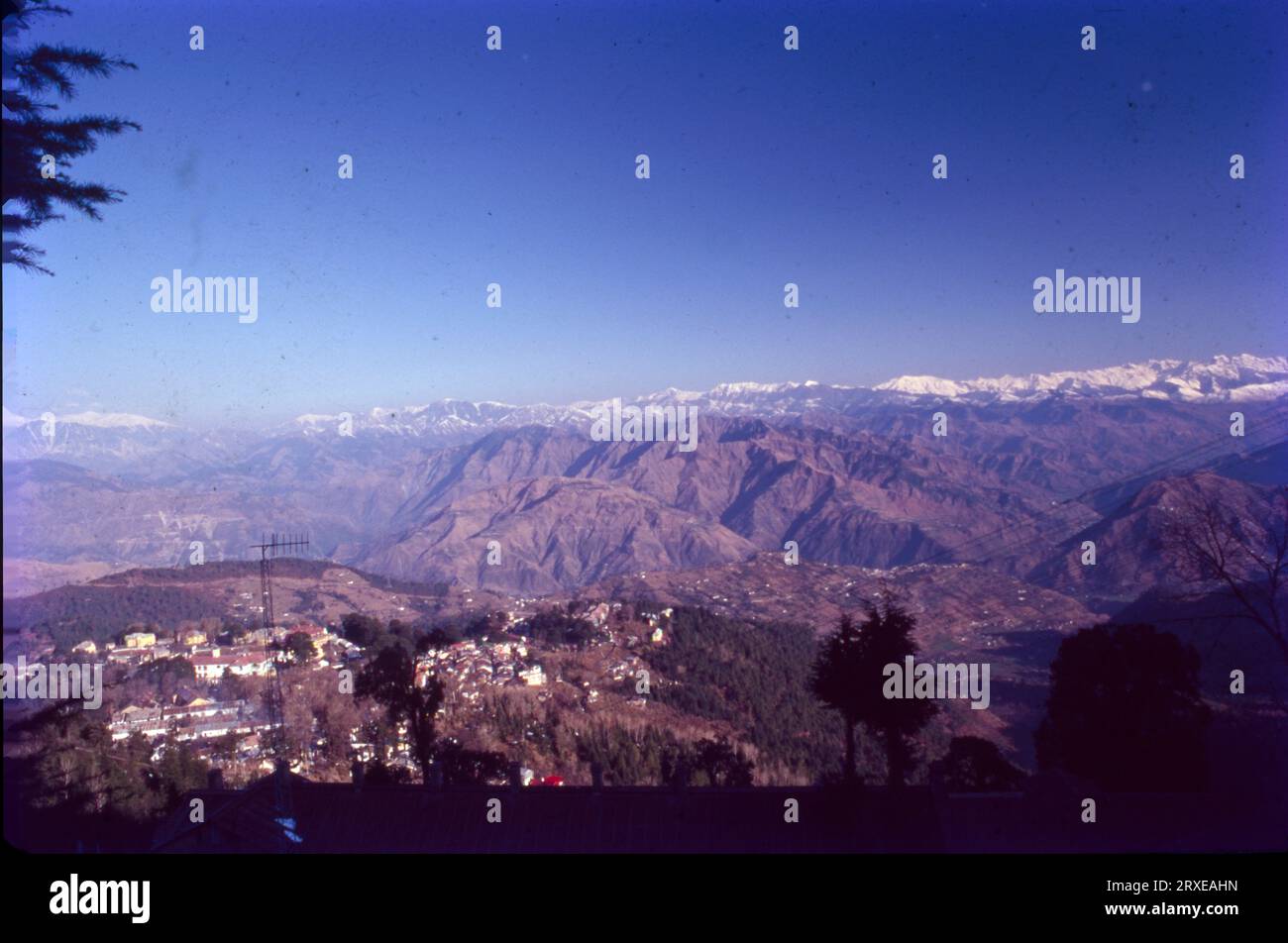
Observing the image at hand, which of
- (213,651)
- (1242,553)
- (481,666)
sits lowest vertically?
(481,666)

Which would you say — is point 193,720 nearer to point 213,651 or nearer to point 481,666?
point 213,651

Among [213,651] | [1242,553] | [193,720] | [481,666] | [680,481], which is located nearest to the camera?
[1242,553]

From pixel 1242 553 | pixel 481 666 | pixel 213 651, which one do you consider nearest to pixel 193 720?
pixel 213 651

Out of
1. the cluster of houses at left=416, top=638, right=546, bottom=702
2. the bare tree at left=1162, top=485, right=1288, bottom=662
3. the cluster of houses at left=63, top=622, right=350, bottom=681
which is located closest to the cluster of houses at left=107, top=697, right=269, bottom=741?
the cluster of houses at left=63, top=622, right=350, bottom=681

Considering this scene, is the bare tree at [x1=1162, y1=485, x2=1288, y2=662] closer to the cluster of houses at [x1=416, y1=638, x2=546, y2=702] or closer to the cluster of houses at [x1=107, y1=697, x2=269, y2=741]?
the cluster of houses at [x1=416, y1=638, x2=546, y2=702]

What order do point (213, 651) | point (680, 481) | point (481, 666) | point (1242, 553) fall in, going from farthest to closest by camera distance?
point (680, 481), point (481, 666), point (213, 651), point (1242, 553)

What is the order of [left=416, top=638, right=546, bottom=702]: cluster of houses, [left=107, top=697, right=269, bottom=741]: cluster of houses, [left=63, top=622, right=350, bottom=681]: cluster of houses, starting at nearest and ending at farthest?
[left=107, top=697, right=269, bottom=741]: cluster of houses
[left=63, top=622, right=350, bottom=681]: cluster of houses
[left=416, top=638, right=546, bottom=702]: cluster of houses

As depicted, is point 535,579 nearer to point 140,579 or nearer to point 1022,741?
point 140,579

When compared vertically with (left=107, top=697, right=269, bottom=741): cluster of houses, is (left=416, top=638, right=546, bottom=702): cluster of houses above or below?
below

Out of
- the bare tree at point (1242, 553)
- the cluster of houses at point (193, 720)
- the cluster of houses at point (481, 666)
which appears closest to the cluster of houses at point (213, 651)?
the cluster of houses at point (193, 720)

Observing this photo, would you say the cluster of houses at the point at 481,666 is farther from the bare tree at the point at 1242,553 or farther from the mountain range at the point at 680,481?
the bare tree at the point at 1242,553
